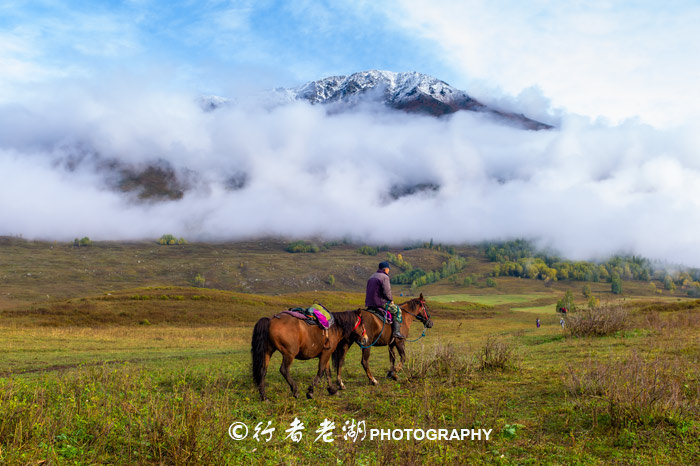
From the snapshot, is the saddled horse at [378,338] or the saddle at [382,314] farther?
the saddle at [382,314]

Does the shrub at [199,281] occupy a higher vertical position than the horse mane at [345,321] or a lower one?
lower

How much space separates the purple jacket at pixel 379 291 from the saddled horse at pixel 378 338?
48 centimetres

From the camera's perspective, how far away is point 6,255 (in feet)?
638

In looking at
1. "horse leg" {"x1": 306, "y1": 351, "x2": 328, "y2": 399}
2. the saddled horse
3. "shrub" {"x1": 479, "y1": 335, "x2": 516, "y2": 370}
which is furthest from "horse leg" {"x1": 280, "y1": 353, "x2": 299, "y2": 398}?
"shrub" {"x1": 479, "y1": 335, "x2": 516, "y2": 370}

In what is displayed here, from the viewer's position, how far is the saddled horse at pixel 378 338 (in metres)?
13.1

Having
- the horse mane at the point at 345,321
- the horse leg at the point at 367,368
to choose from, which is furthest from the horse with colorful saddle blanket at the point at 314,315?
the horse leg at the point at 367,368

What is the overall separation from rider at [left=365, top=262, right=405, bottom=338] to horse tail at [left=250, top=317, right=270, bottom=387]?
4.05m

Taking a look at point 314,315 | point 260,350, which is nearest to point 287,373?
point 260,350

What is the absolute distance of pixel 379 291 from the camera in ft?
47.8

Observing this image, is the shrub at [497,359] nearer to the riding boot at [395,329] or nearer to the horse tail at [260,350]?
the riding boot at [395,329]

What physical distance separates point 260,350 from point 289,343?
79 cm

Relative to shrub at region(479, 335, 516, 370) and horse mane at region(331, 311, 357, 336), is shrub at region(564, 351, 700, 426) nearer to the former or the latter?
shrub at region(479, 335, 516, 370)

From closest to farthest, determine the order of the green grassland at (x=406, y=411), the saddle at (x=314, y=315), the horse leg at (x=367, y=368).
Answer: the green grassland at (x=406, y=411) < the saddle at (x=314, y=315) < the horse leg at (x=367, y=368)

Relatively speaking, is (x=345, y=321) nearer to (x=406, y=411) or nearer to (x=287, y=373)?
(x=287, y=373)
